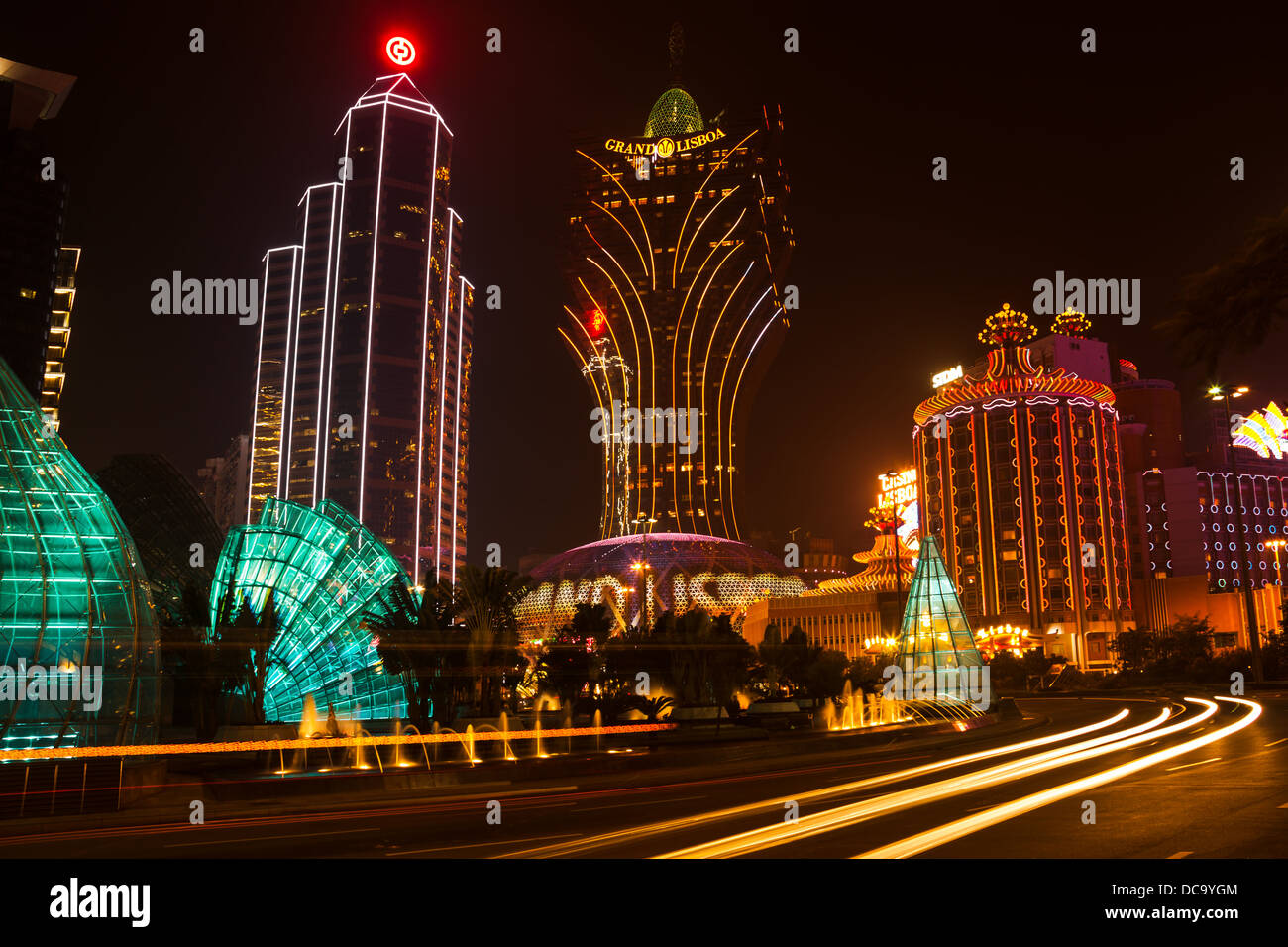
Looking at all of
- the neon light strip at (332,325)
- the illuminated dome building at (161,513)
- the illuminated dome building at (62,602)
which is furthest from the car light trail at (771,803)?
the neon light strip at (332,325)

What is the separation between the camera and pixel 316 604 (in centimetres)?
3781

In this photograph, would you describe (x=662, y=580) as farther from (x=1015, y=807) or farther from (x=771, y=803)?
(x=1015, y=807)

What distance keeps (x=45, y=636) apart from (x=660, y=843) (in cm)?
1775

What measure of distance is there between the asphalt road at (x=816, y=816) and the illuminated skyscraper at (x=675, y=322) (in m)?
106

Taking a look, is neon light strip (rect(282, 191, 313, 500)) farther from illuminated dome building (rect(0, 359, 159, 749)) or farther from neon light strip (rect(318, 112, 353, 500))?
illuminated dome building (rect(0, 359, 159, 749))

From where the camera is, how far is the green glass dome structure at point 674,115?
161500mm

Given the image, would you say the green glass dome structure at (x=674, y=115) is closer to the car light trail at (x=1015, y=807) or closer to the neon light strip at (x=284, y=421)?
the neon light strip at (x=284, y=421)

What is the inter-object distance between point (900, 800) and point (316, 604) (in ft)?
87.4

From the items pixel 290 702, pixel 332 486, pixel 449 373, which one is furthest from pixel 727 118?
pixel 290 702

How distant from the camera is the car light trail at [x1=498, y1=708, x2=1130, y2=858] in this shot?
12523mm

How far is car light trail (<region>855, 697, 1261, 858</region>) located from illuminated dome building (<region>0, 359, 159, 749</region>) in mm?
18957

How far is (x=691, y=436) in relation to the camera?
130 meters

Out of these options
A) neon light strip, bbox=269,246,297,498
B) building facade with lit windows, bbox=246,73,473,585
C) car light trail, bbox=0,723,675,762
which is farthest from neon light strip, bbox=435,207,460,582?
car light trail, bbox=0,723,675,762
